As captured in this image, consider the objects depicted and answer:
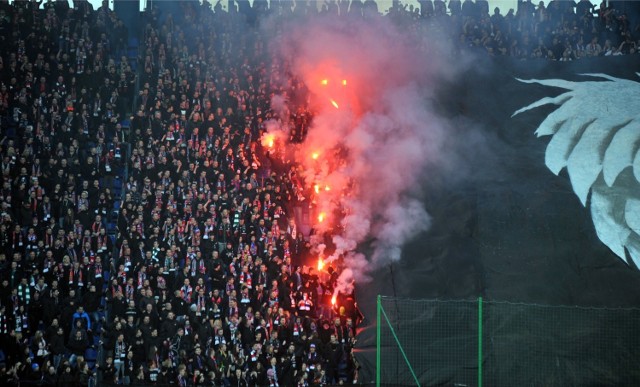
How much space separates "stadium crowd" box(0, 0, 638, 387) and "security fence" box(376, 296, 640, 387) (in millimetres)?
1406

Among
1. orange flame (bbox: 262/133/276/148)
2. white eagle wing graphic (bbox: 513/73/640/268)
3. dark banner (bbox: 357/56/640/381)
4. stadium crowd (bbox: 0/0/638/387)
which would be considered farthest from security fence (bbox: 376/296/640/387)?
orange flame (bbox: 262/133/276/148)

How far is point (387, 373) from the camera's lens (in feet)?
60.8

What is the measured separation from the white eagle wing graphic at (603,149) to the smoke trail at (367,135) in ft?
8.90

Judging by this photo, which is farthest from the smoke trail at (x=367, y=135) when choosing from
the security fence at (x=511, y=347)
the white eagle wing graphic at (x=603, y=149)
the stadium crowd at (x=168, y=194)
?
the white eagle wing graphic at (x=603, y=149)

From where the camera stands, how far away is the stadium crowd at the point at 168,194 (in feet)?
65.2

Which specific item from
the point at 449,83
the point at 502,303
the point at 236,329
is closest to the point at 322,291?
the point at 236,329

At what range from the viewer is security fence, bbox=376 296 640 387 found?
18359 millimetres

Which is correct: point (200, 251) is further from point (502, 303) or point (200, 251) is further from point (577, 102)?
point (577, 102)

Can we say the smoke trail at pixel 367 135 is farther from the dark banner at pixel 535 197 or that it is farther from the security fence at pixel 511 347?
the security fence at pixel 511 347

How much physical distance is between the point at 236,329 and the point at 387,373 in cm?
368

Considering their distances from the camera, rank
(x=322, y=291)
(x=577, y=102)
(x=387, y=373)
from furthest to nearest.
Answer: (x=577, y=102) → (x=322, y=291) → (x=387, y=373)

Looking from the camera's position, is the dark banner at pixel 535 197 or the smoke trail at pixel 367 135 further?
the smoke trail at pixel 367 135

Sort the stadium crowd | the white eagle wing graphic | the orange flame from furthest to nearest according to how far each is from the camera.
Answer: the orange flame < the white eagle wing graphic < the stadium crowd

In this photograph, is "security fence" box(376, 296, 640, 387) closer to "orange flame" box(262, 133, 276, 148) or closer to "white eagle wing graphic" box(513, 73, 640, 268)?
"white eagle wing graphic" box(513, 73, 640, 268)
